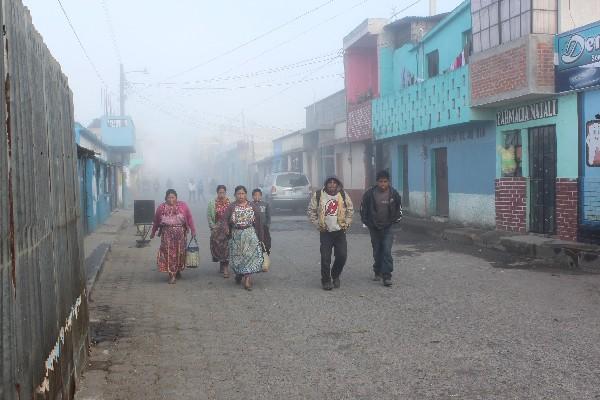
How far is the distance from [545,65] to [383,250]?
20.1ft

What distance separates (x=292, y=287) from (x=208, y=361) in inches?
149

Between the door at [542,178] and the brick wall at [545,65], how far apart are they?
40.6 inches

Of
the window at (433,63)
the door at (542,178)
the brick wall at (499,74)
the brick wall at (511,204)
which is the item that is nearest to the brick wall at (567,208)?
the door at (542,178)

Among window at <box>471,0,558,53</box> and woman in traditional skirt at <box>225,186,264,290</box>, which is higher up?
window at <box>471,0,558,53</box>

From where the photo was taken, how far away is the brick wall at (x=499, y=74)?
12.8 meters

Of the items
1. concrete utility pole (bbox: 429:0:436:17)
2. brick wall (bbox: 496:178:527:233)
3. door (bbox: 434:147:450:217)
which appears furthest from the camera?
concrete utility pole (bbox: 429:0:436:17)

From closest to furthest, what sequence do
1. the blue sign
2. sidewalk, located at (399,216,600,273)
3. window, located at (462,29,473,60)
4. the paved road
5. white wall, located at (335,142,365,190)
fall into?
the paved road < sidewalk, located at (399,216,600,273) < the blue sign < window, located at (462,29,473,60) < white wall, located at (335,142,365,190)

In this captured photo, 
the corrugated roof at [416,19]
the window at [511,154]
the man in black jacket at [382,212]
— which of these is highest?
the corrugated roof at [416,19]

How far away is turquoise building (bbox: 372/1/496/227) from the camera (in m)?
16.1

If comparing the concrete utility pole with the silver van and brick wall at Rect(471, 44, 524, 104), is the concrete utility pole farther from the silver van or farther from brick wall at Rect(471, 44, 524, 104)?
brick wall at Rect(471, 44, 524, 104)

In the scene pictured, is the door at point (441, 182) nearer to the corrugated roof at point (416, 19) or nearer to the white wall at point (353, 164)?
the corrugated roof at point (416, 19)

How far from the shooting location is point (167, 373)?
5000 millimetres

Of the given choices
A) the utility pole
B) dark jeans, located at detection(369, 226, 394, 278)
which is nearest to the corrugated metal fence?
dark jeans, located at detection(369, 226, 394, 278)

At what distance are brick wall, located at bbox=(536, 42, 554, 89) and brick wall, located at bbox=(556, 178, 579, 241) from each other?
6.46ft
